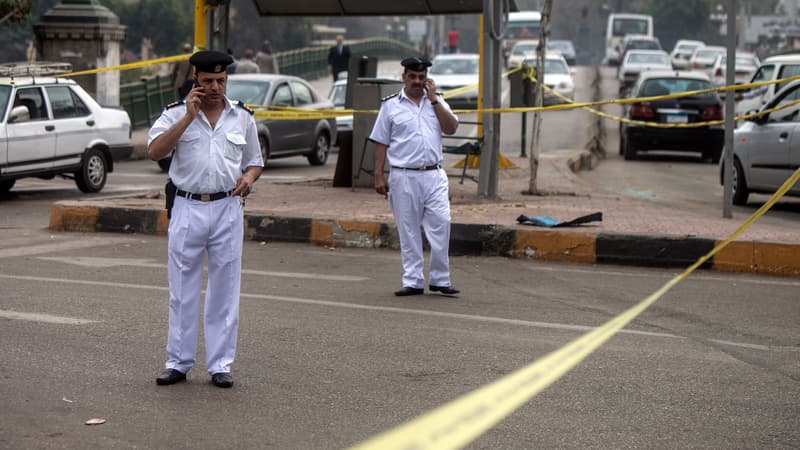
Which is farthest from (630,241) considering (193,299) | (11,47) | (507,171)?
(11,47)

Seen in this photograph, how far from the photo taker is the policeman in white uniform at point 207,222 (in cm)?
653

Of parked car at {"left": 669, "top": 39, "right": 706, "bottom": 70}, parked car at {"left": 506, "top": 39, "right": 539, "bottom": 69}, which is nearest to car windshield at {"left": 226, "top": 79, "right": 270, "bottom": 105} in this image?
parked car at {"left": 506, "top": 39, "right": 539, "bottom": 69}

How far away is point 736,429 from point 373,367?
79.0 inches

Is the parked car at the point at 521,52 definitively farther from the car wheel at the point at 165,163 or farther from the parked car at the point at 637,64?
the car wheel at the point at 165,163

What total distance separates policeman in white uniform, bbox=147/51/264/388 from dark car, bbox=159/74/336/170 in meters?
14.5

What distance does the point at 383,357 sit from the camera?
7.22 metres

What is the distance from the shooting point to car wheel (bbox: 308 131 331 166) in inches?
920

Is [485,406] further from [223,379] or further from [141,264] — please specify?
[141,264]

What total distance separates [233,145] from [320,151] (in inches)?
667

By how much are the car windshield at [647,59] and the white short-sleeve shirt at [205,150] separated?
4203cm

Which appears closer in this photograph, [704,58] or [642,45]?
[704,58]

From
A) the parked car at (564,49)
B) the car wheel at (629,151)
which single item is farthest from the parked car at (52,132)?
the parked car at (564,49)

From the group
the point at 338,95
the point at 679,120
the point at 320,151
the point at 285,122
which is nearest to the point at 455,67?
the point at 338,95

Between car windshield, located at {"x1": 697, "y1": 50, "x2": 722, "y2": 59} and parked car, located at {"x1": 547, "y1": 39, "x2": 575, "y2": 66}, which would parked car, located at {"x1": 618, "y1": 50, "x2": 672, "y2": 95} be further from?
parked car, located at {"x1": 547, "y1": 39, "x2": 575, "y2": 66}
